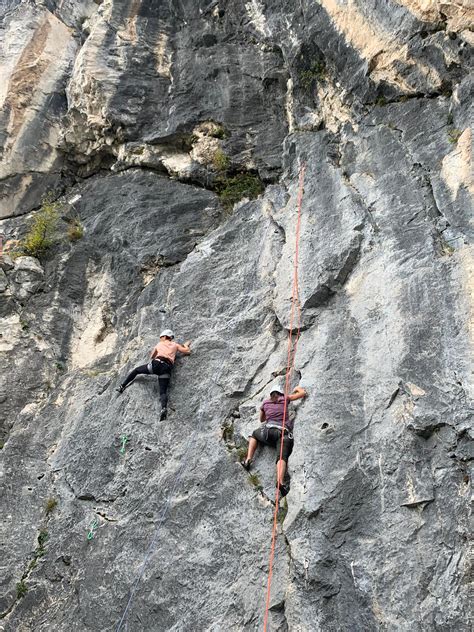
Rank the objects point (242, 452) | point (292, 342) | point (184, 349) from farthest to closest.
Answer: point (184, 349)
point (292, 342)
point (242, 452)

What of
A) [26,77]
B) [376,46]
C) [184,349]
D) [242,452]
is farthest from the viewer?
[26,77]

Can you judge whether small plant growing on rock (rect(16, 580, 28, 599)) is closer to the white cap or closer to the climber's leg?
the climber's leg

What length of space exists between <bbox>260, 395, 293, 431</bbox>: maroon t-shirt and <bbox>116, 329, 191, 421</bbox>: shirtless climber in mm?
1724

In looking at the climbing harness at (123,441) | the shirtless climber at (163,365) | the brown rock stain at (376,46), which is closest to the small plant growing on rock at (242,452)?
the shirtless climber at (163,365)

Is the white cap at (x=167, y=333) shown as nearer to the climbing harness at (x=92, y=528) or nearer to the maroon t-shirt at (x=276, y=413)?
the maroon t-shirt at (x=276, y=413)

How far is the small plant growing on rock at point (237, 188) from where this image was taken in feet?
38.7

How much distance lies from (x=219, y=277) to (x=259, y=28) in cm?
580

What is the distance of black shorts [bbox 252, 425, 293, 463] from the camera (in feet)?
25.5

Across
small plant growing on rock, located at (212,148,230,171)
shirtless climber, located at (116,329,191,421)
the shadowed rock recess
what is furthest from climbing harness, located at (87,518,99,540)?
small plant growing on rock, located at (212,148,230,171)

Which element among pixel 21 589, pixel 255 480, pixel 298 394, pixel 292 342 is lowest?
pixel 21 589

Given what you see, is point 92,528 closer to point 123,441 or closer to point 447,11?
point 123,441

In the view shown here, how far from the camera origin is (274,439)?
309 inches

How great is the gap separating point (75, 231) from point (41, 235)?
0.66m

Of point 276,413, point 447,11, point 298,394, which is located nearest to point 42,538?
point 276,413
